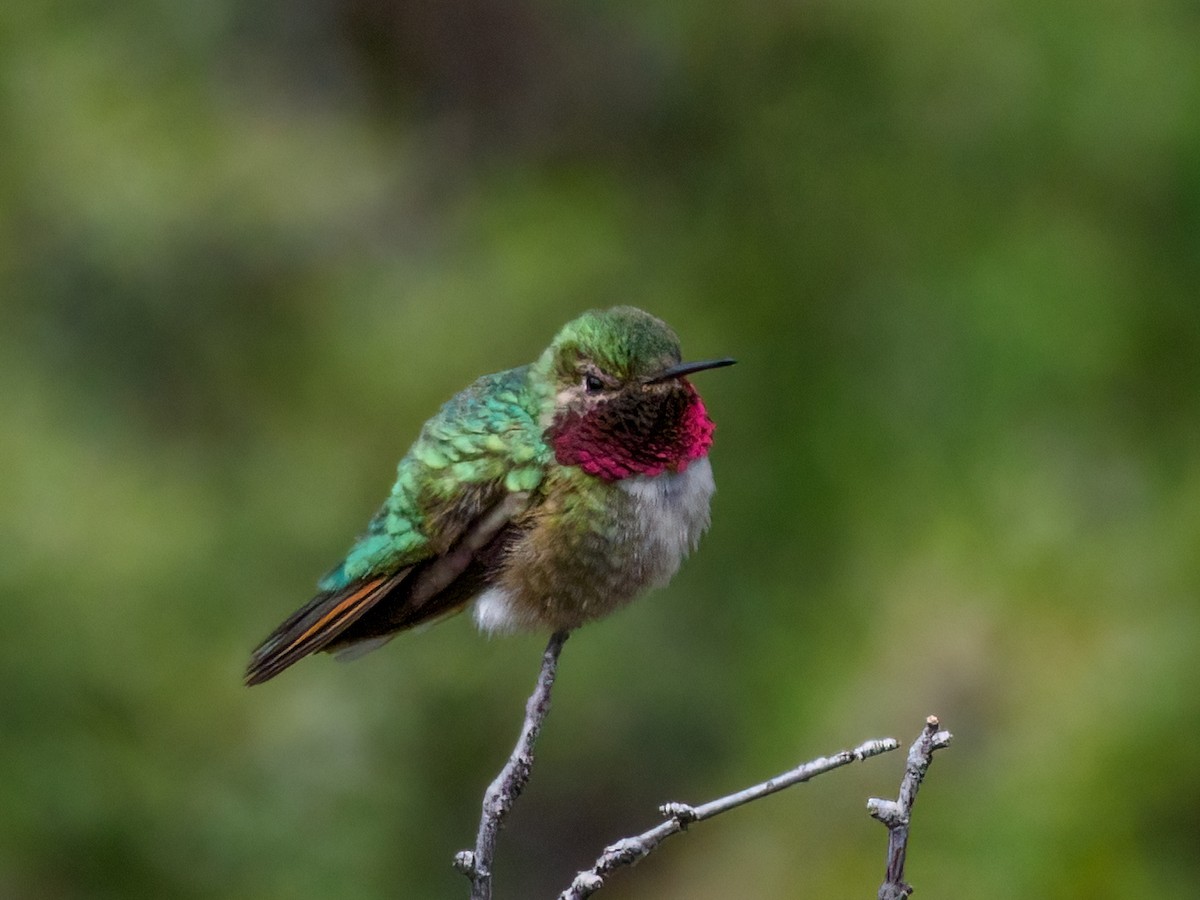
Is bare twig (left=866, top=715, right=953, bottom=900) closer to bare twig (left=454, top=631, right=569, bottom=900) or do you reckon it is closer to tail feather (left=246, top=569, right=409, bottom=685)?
bare twig (left=454, top=631, right=569, bottom=900)

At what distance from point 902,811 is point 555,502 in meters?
1.35

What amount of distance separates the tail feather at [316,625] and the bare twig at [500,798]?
0.52m

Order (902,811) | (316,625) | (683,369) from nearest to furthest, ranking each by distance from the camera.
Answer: (902,811)
(683,369)
(316,625)

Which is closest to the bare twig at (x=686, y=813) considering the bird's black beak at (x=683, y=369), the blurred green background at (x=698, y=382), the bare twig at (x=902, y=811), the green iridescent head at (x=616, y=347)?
the bare twig at (x=902, y=811)

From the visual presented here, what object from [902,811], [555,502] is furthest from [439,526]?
[902,811]

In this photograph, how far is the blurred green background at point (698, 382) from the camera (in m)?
4.43

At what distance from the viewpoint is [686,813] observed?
6.64ft

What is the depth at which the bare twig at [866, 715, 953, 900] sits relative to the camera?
179cm

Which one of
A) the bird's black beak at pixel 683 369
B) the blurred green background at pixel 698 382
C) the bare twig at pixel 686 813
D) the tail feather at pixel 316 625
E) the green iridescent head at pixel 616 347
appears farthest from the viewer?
the blurred green background at pixel 698 382

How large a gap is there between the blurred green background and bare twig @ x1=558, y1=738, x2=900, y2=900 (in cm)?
180

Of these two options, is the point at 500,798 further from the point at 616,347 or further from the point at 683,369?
the point at 616,347

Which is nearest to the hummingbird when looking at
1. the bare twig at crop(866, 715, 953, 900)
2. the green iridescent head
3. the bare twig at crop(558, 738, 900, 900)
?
the green iridescent head

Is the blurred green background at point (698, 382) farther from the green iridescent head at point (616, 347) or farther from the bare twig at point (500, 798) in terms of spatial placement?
the bare twig at point (500, 798)

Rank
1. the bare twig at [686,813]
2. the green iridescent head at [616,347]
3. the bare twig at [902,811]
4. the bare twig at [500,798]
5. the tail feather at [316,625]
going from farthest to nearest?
the green iridescent head at [616,347] → the tail feather at [316,625] → the bare twig at [500,798] → the bare twig at [686,813] → the bare twig at [902,811]
